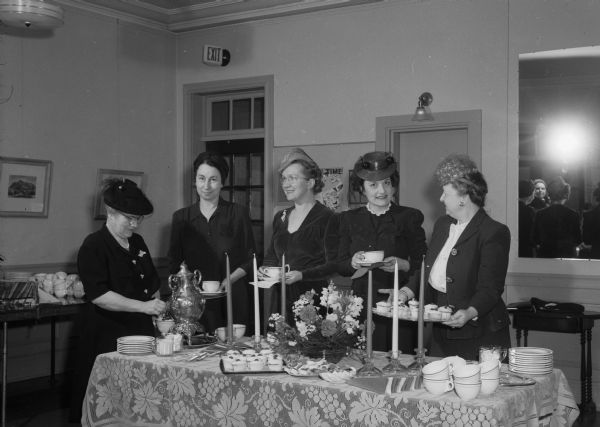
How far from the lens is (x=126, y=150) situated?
7398mm

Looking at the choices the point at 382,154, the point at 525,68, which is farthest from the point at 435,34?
the point at 382,154

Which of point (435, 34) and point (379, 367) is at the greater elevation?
point (435, 34)

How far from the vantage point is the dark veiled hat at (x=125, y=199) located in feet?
12.8

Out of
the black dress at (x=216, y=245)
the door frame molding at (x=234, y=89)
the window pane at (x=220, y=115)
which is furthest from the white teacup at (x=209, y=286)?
the window pane at (x=220, y=115)

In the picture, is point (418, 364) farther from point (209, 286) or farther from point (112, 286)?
point (112, 286)

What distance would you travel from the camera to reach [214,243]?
4801 millimetres

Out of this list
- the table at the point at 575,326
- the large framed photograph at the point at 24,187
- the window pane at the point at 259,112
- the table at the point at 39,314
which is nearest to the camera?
the table at the point at 39,314

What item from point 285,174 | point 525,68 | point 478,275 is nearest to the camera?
point 478,275

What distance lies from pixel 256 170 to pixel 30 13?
3073 millimetres

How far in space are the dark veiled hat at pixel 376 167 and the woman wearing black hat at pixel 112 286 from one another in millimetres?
1175

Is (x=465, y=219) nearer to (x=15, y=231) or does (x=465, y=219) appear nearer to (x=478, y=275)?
(x=478, y=275)

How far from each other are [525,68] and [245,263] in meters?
2.77

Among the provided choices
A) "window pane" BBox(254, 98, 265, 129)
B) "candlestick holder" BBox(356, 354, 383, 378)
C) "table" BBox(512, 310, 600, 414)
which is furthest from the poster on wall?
"candlestick holder" BBox(356, 354, 383, 378)

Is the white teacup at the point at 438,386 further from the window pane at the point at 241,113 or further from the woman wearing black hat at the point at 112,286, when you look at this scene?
the window pane at the point at 241,113
